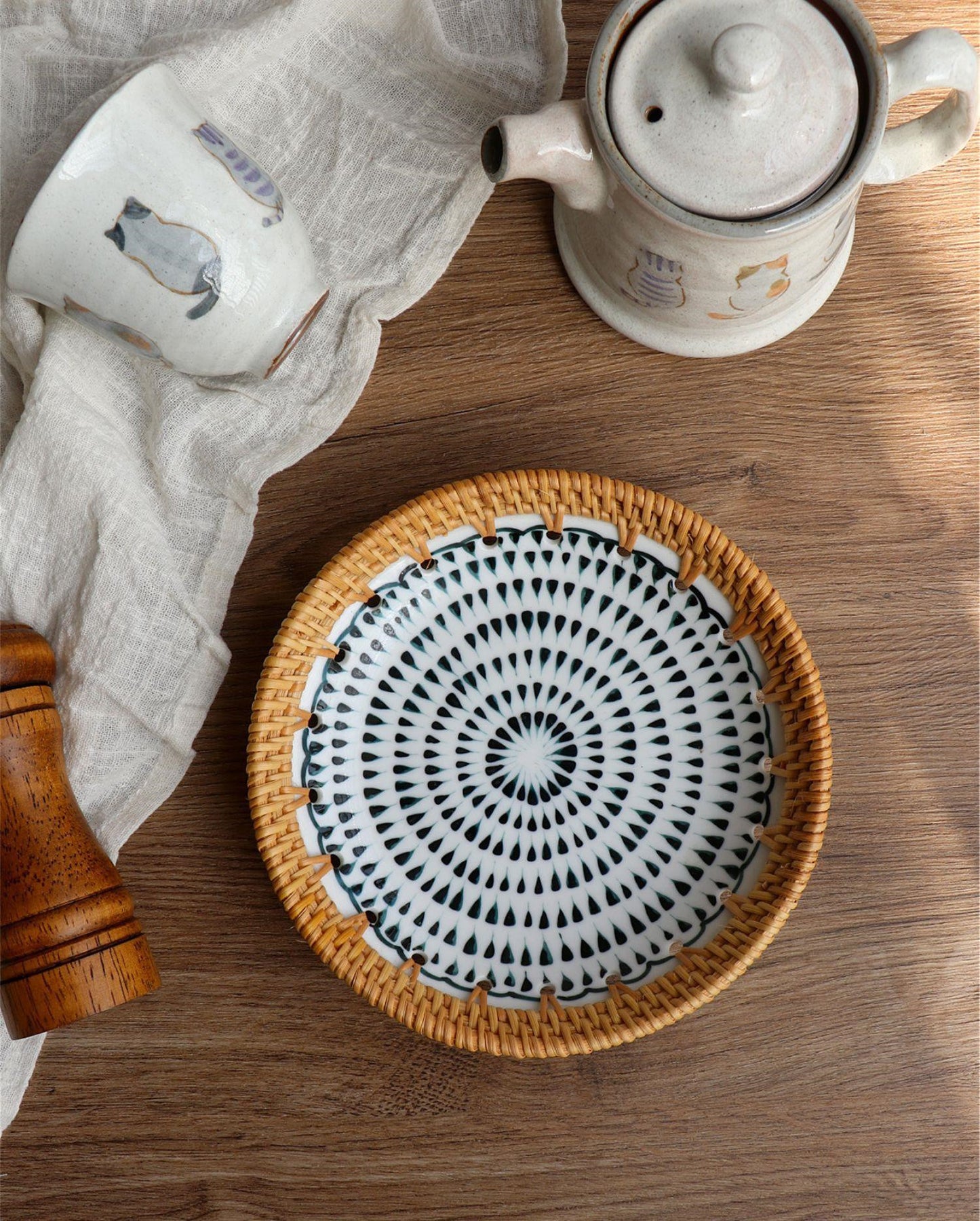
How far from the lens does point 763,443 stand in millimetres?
539

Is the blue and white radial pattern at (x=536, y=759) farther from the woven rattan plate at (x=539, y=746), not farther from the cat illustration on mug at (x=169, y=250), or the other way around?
the cat illustration on mug at (x=169, y=250)

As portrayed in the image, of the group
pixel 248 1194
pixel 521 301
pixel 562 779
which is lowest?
pixel 248 1194

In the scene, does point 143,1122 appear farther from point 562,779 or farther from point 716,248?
point 716,248

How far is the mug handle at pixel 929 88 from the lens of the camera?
399 mm

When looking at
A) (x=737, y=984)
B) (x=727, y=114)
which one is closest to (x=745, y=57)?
(x=727, y=114)

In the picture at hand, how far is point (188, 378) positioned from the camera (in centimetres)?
51

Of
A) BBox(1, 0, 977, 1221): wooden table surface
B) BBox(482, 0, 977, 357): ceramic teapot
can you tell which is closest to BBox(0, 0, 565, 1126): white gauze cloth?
BBox(1, 0, 977, 1221): wooden table surface

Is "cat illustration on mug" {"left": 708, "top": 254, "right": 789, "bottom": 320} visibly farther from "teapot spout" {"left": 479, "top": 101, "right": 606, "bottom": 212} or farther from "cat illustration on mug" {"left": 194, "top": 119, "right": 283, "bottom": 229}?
"cat illustration on mug" {"left": 194, "top": 119, "right": 283, "bottom": 229}

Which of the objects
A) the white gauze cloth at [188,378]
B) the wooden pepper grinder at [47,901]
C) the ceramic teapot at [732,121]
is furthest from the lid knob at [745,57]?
the wooden pepper grinder at [47,901]

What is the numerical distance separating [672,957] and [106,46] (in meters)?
0.53

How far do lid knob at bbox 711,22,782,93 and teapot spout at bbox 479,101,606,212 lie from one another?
57 mm

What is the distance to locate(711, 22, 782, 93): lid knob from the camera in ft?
1.22

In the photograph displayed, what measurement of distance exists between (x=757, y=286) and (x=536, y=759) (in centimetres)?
25

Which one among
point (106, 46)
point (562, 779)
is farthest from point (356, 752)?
point (106, 46)
